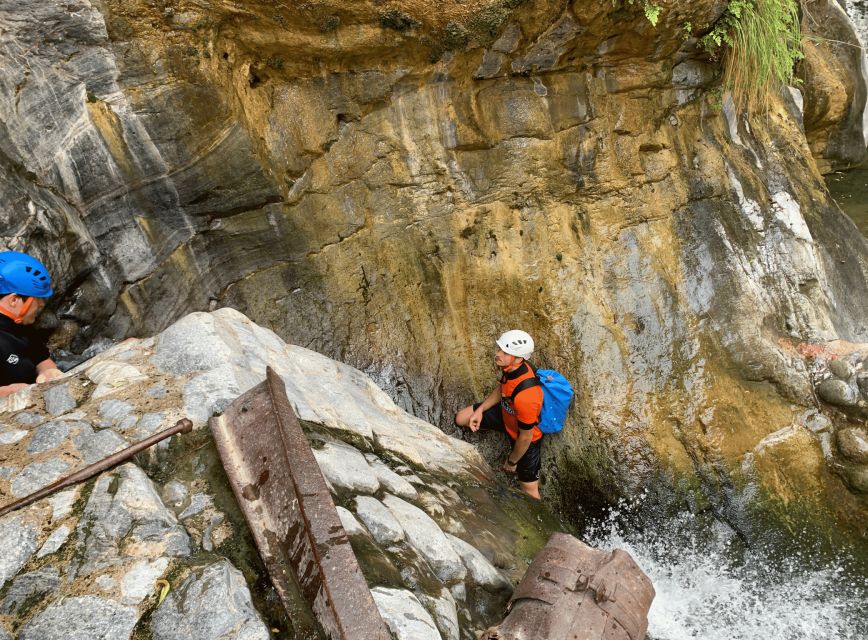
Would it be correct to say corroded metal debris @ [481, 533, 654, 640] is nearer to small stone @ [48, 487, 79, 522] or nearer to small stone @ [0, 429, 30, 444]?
small stone @ [48, 487, 79, 522]

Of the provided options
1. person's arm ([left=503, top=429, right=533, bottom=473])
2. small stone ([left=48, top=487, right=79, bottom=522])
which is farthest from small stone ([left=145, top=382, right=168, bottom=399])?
person's arm ([left=503, top=429, right=533, bottom=473])

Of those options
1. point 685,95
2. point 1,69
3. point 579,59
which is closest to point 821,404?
point 685,95

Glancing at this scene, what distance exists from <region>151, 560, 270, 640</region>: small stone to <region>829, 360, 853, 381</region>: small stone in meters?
5.21

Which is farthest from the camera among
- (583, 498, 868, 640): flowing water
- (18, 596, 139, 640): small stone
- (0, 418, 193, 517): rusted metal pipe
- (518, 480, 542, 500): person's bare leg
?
(518, 480, 542, 500): person's bare leg

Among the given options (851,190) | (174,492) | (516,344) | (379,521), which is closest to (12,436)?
(174,492)

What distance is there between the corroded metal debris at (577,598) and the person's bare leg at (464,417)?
102 inches

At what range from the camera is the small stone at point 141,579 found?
2.45 m

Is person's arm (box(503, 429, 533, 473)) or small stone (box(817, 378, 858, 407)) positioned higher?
small stone (box(817, 378, 858, 407))

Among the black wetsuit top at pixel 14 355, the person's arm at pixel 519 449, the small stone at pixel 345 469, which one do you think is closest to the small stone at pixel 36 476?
the small stone at pixel 345 469

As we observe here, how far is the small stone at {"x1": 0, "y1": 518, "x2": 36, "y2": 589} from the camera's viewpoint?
8.09 feet

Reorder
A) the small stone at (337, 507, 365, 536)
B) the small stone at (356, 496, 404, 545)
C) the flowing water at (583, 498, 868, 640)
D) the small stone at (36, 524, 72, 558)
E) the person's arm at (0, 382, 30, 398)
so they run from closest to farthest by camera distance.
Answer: the small stone at (36, 524, 72, 558) < the small stone at (337, 507, 365, 536) < the small stone at (356, 496, 404, 545) < the person's arm at (0, 382, 30, 398) < the flowing water at (583, 498, 868, 640)

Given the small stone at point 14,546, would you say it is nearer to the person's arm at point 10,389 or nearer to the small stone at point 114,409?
the small stone at point 114,409

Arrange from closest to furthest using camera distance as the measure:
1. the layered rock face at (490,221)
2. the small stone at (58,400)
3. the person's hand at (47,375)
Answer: the small stone at (58,400), the person's hand at (47,375), the layered rock face at (490,221)

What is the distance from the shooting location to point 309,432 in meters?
3.62
